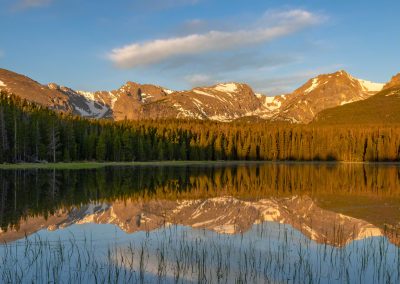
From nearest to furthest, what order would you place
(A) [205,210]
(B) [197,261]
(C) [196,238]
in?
1. (B) [197,261]
2. (C) [196,238]
3. (A) [205,210]

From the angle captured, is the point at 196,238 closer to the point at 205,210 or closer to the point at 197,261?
the point at 197,261

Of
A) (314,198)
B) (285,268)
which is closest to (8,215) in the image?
(285,268)

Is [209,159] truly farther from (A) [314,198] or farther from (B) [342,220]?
(B) [342,220]

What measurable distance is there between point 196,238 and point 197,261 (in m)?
3.13

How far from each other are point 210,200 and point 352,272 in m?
25.9

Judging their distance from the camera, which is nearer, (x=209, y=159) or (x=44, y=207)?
(x=44, y=207)

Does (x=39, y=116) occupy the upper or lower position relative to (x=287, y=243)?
upper

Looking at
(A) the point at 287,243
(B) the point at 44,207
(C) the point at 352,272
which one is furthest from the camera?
(B) the point at 44,207

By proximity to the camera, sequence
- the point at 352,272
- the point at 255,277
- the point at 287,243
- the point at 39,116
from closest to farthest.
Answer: the point at 255,277
the point at 352,272
the point at 287,243
the point at 39,116

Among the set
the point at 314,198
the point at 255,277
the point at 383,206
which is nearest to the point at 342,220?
the point at 383,206

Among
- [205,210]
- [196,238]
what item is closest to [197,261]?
[196,238]

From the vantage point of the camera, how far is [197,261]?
65.9 feet

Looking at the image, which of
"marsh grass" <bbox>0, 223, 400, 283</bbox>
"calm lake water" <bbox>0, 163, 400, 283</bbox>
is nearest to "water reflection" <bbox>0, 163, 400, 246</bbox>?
"calm lake water" <bbox>0, 163, 400, 283</bbox>

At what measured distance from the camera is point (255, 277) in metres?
17.9
